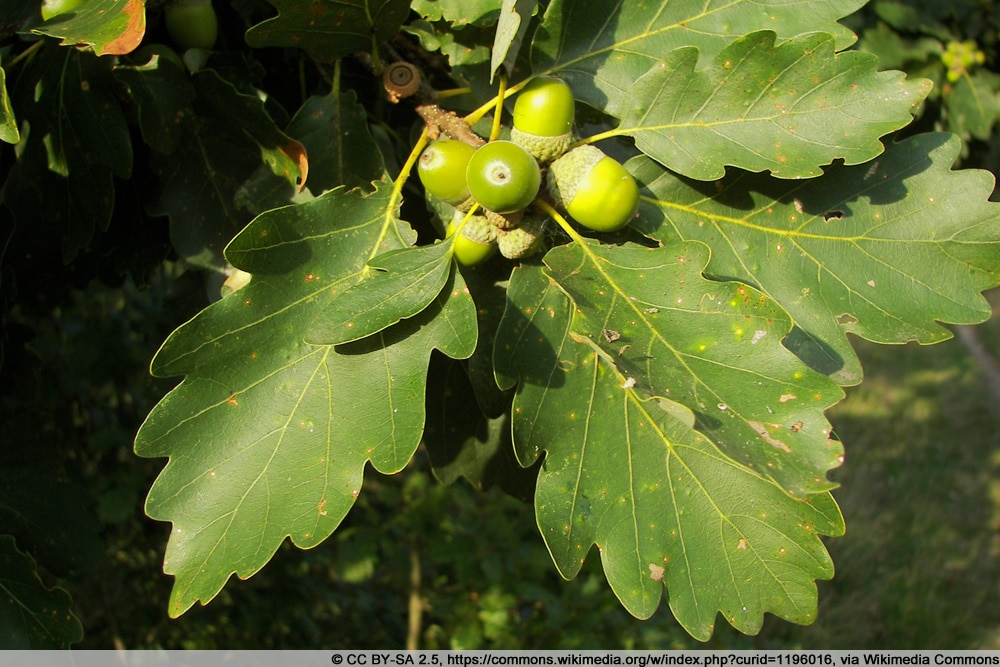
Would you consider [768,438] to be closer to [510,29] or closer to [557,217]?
[557,217]

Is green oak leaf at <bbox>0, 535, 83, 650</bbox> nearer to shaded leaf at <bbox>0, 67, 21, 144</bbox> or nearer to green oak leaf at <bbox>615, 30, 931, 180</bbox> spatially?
shaded leaf at <bbox>0, 67, 21, 144</bbox>

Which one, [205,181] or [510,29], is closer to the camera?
[510,29]

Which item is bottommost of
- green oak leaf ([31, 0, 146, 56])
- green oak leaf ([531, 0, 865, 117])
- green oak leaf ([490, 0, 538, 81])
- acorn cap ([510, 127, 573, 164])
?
acorn cap ([510, 127, 573, 164])

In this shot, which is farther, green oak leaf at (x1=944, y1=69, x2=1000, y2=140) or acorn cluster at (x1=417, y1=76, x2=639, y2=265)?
green oak leaf at (x1=944, y1=69, x2=1000, y2=140)

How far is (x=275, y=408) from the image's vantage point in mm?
1121

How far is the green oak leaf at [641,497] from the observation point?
112cm

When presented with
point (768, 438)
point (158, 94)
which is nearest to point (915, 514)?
point (768, 438)

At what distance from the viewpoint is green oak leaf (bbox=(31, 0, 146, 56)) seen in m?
1.03

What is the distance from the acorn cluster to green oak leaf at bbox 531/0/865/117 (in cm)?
7

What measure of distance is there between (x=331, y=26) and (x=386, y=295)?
1.31ft

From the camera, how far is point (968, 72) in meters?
2.64

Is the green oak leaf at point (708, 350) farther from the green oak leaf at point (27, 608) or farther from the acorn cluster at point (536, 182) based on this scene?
the green oak leaf at point (27, 608)

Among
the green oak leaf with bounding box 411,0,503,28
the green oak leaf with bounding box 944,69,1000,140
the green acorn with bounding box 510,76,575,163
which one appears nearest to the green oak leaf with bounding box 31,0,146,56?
the green oak leaf with bounding box 411,0,503,28

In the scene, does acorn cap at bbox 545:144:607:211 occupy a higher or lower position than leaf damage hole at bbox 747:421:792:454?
higher
